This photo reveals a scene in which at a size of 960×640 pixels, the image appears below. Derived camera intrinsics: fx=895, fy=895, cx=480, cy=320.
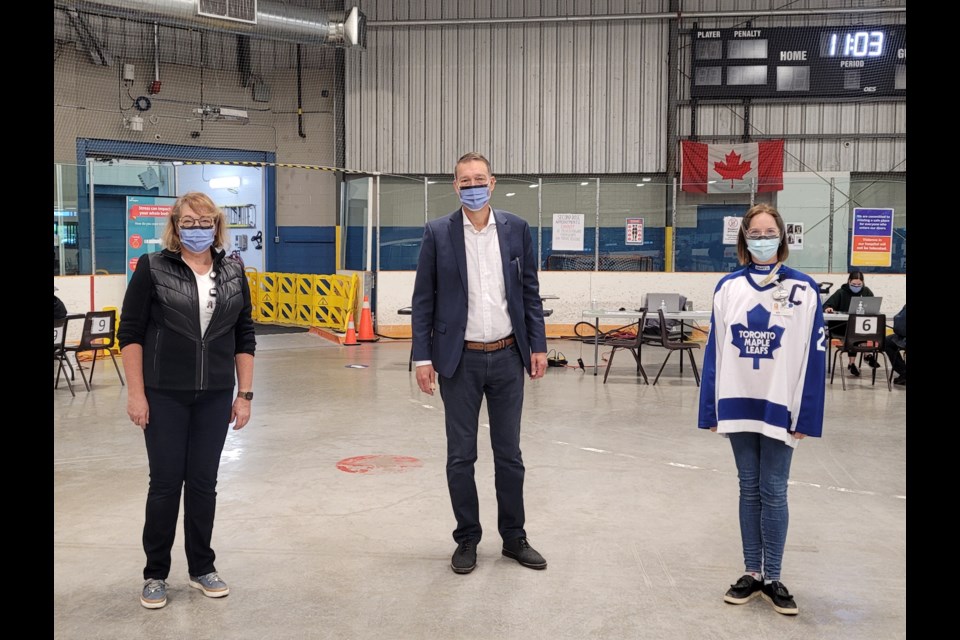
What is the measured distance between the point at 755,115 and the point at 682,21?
91.4 inches

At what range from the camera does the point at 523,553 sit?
166 inches

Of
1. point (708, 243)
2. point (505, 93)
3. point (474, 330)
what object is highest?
point (505, 93)

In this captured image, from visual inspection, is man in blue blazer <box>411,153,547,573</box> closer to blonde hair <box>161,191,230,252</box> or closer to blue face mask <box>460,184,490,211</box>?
blue face mask <box>460,184,490,211</box>

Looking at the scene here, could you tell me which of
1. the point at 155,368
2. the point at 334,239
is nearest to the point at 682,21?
the point at 334,239

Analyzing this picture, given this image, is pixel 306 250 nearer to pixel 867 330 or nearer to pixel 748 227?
pixel 867 330

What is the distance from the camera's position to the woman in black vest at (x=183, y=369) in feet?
11.8

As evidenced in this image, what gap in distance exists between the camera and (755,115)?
17.5 m

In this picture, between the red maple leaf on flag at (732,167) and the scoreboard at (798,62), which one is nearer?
the scoreboard at (798,62)

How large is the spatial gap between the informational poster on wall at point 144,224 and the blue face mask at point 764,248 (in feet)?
41.2

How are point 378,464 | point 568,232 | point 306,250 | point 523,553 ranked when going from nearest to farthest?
point 523,553 → point 378,464 → point 568,232 → point 306,250

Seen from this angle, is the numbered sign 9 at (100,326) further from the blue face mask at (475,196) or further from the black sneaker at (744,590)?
the black sneaker at (744,590)

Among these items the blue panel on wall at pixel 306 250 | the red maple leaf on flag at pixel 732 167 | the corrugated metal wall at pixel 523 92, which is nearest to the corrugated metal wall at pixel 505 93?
the corrugated metal wall at pixel 523 92

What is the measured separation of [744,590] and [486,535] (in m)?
1.41

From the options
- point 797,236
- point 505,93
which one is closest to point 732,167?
point 797,236
